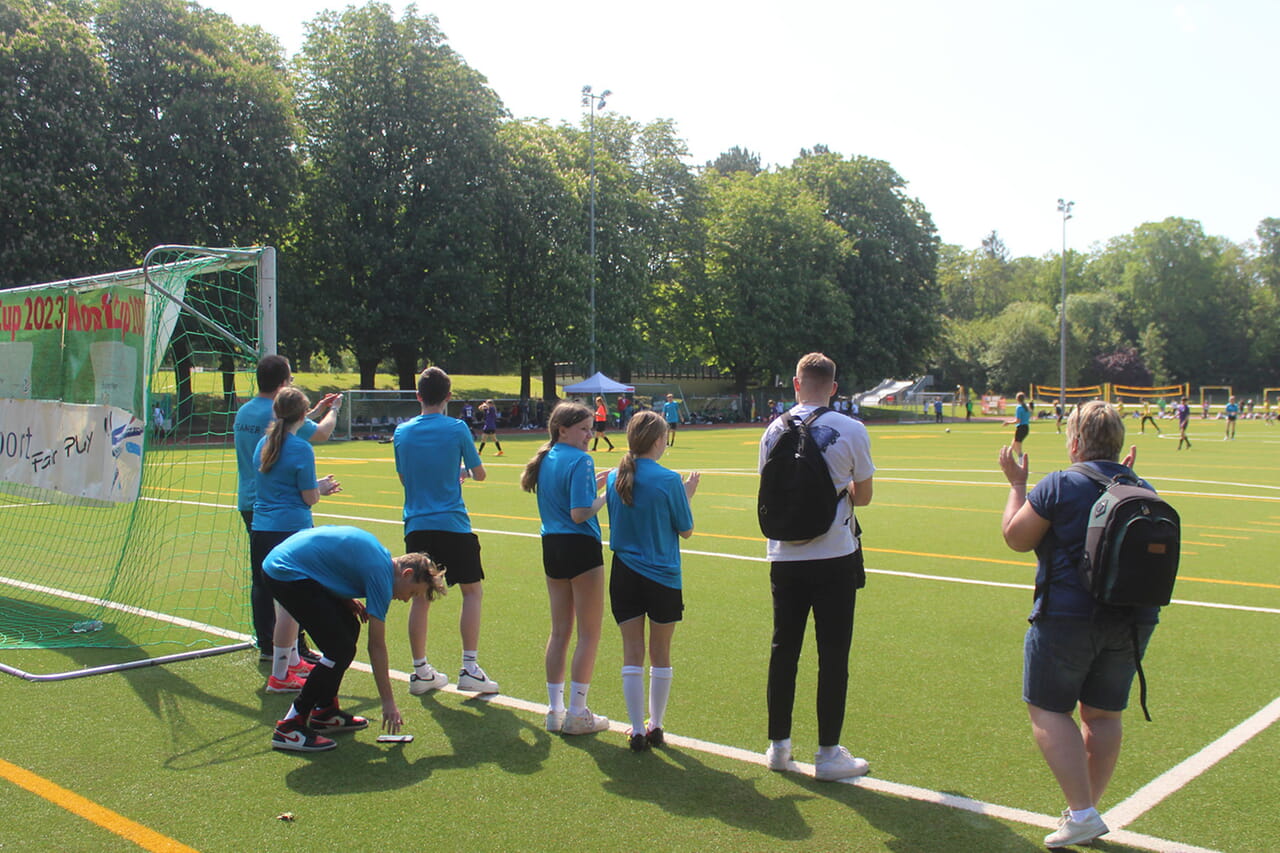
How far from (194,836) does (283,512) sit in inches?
87.8

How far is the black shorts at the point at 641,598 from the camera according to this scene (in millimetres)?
4861

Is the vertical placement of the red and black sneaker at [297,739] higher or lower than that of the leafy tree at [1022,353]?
lower

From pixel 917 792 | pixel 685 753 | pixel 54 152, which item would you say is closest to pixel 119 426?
pixel 685 753

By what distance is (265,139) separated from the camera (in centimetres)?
3625

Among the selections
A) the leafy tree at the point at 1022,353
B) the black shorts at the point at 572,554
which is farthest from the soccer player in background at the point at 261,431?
the leafy tree at the point at 1022,353

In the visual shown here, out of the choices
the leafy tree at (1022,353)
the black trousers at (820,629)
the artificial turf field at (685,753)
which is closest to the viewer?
the artificial turf field at (685,753)

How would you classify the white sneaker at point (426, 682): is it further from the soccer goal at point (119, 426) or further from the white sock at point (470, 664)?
the soccer goal at point (119, 426)

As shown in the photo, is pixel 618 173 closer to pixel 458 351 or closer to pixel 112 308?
pixel 458 351

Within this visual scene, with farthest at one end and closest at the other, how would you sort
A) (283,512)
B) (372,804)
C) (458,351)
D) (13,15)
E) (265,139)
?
(458,351), (265,139), (13,15), (283,512), (372,804)

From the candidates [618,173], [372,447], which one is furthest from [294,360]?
[618,173]

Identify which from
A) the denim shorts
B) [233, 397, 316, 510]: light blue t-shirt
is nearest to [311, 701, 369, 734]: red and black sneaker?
[233, 397, 316, 510]: light blue t-shirt

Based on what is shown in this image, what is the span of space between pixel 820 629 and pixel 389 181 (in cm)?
3980

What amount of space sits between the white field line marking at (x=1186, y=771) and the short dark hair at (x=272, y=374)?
5.03m

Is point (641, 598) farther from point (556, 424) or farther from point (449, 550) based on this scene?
point (449, 550)
